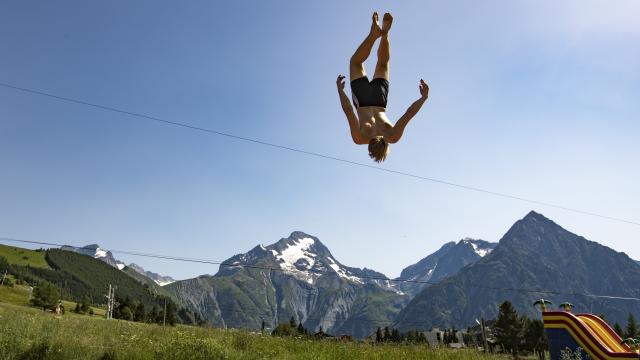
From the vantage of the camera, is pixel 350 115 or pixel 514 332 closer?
pixel 350 115

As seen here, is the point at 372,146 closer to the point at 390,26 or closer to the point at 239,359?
the point at 390,26

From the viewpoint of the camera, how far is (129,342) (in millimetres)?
11188

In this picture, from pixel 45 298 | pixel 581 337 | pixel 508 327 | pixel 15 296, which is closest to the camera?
pixel 581 337

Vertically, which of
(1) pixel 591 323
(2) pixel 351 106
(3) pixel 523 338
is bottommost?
(3) pixel 523 338

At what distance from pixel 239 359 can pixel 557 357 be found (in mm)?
9505

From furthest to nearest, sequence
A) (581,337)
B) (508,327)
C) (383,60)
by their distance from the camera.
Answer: (508,327)
(581,337)
(383,60)

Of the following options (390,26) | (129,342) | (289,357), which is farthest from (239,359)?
(390,26)

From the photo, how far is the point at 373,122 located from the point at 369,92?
1.89 ft

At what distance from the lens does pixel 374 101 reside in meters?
7.63

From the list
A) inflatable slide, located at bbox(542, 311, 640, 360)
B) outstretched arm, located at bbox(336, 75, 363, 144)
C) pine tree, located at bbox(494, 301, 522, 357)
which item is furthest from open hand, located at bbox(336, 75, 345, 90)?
pine tree, located at bbox(494, 301, 522, 357)

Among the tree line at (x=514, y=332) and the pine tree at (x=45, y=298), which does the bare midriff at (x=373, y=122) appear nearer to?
the tree line at (x=514, y=332)

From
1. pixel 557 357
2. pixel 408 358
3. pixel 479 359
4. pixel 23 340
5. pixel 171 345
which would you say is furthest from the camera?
pixel 557 357

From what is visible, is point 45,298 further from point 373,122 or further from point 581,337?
point 373,122

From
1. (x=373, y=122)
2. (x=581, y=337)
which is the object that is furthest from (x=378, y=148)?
(x=581, y=337)
